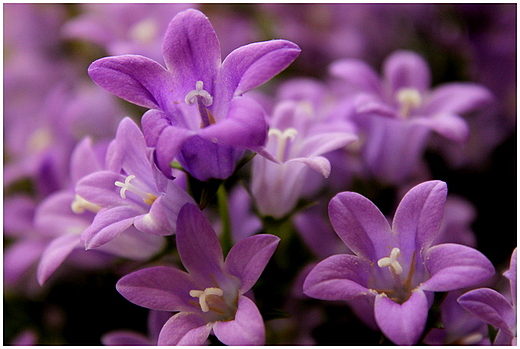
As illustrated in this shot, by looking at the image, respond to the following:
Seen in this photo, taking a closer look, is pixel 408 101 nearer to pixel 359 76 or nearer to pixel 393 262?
pixel 359 76

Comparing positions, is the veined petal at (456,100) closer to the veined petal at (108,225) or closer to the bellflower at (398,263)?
the bellflower at (398,263)

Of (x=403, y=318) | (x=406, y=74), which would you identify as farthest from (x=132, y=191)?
(x=406, y=74)

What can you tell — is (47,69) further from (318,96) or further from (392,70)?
(392,70)

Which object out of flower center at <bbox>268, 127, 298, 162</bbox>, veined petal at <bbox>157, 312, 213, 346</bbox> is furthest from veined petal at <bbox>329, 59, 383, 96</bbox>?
veined petal at <bbox>157, 312, 213, 346</bbox>

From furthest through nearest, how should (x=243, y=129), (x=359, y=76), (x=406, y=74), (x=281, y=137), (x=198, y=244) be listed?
(x=406, y=74), (x=359, y=76), (x=281, y=137), (x=198, y=244), (x=243, y=129)

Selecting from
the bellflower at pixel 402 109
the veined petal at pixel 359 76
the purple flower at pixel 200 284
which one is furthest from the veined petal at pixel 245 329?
the veined petal at pixel 359 76

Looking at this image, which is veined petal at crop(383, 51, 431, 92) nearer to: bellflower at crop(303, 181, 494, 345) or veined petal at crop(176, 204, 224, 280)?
bellflower at crop(303, 181, 494, 345)
